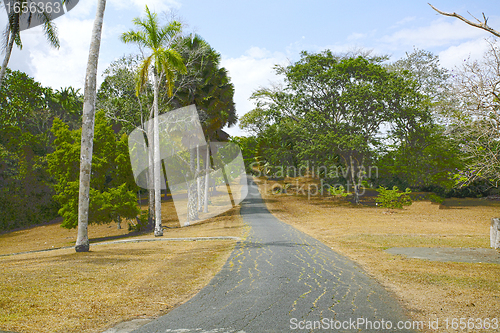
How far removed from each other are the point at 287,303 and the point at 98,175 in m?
20.2

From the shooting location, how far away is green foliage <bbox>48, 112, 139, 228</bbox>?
66.6 ft

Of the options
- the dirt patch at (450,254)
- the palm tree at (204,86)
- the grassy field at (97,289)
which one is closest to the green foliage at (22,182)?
the palm tree at (204,86)

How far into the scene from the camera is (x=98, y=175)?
22.8 meters

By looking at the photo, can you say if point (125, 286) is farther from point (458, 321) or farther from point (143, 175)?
point (143, 175)

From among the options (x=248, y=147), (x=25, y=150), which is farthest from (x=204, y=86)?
(x=248, y=147)

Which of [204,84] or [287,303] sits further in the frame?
[204,84]

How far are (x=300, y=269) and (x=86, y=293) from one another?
4.35 meters

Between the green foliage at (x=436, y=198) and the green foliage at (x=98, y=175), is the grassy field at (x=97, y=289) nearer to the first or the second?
the green foliage at (x=98, y=175)

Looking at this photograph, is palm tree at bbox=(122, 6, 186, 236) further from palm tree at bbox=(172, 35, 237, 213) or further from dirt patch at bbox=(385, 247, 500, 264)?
dirt patch at bbox=(385, 247, 500, 264)

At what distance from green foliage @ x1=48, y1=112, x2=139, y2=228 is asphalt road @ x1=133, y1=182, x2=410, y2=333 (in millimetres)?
13831

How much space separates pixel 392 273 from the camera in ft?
25.0

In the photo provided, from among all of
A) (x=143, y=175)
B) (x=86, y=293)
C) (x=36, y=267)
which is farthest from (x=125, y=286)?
(x=143, y=175)

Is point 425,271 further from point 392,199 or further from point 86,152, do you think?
point 392,199

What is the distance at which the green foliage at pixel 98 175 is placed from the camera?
66.6 ft
